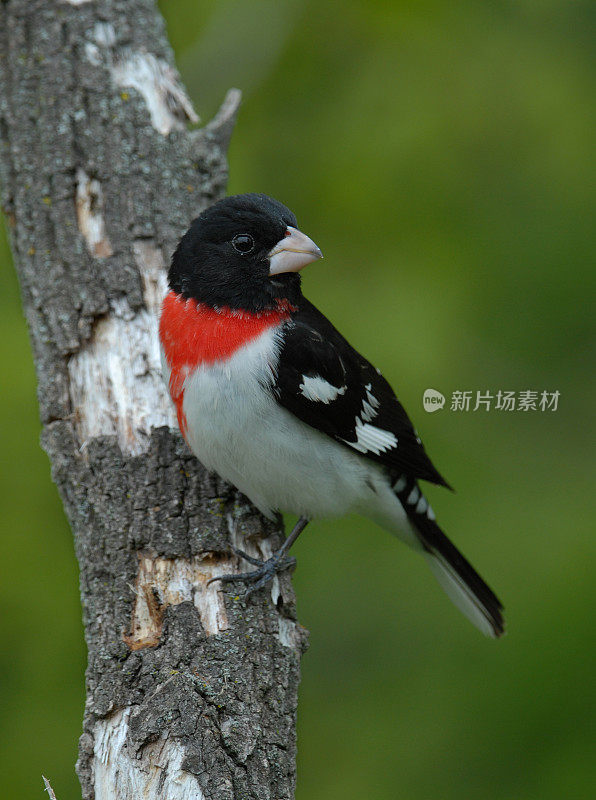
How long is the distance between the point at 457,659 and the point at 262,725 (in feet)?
5.22

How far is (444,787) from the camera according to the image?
3572 mm

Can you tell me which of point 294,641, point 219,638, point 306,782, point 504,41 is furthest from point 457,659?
point 504,41

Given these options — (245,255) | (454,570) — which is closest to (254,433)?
(245,255)

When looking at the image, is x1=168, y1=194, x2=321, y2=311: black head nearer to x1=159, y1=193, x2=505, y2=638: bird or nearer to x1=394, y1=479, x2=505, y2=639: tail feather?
x1=159, y1=193, x2=505, y2=638: bird

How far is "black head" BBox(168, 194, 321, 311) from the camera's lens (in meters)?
3.03

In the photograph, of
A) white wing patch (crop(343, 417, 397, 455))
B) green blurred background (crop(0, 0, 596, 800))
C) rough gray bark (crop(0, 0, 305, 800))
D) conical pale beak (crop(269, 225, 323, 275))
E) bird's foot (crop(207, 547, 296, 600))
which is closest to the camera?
rough gray bark (crop(0, 0, 305, 800))

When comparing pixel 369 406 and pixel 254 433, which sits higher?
pixel 369 406

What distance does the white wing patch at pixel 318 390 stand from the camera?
2.98 m

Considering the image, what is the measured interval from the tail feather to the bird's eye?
47.6 inches

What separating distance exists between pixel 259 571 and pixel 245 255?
1160 mm

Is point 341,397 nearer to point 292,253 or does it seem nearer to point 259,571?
point 292,253

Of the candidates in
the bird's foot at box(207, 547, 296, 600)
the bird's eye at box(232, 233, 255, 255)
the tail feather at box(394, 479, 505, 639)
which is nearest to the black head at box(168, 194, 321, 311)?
the bird's eye at box(232, 233, 255, 255)

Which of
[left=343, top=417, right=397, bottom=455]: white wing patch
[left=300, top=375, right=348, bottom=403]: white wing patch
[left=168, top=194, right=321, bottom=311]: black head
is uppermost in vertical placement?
[left=168, top=194, right=321, bottom=311]: black head

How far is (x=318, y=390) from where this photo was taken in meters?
3.02
